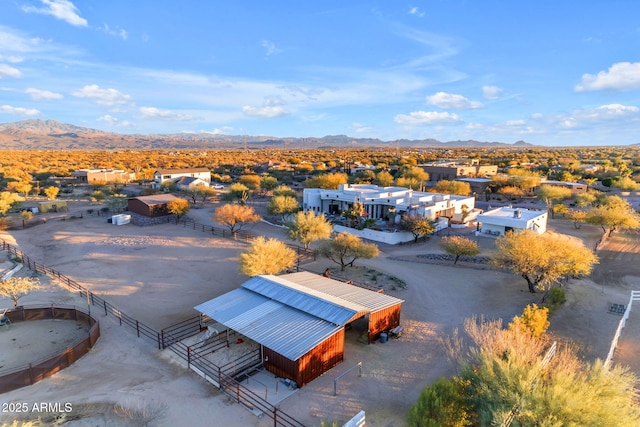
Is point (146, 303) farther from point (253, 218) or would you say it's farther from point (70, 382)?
point (253, 218)

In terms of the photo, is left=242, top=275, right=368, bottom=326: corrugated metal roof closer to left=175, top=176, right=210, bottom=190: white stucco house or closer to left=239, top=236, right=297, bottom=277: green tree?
left=239, top=236, right=297, bottom=277: green tree


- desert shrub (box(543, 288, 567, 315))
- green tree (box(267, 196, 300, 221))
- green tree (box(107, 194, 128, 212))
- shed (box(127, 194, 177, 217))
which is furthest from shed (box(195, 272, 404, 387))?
green tree (box(107, 194, 128, 212))

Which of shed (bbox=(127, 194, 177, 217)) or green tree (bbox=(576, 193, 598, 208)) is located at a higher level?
green tree (bbox=(576, 193, 598, 208))

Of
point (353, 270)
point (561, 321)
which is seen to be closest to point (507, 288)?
point (561, 321)

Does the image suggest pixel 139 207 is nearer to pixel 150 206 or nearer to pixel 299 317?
pixel 150 206

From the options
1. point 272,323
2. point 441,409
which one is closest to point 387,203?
point 272,323

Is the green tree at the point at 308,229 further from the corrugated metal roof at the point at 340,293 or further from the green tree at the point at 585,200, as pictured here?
the green tree at the point at 585,200
